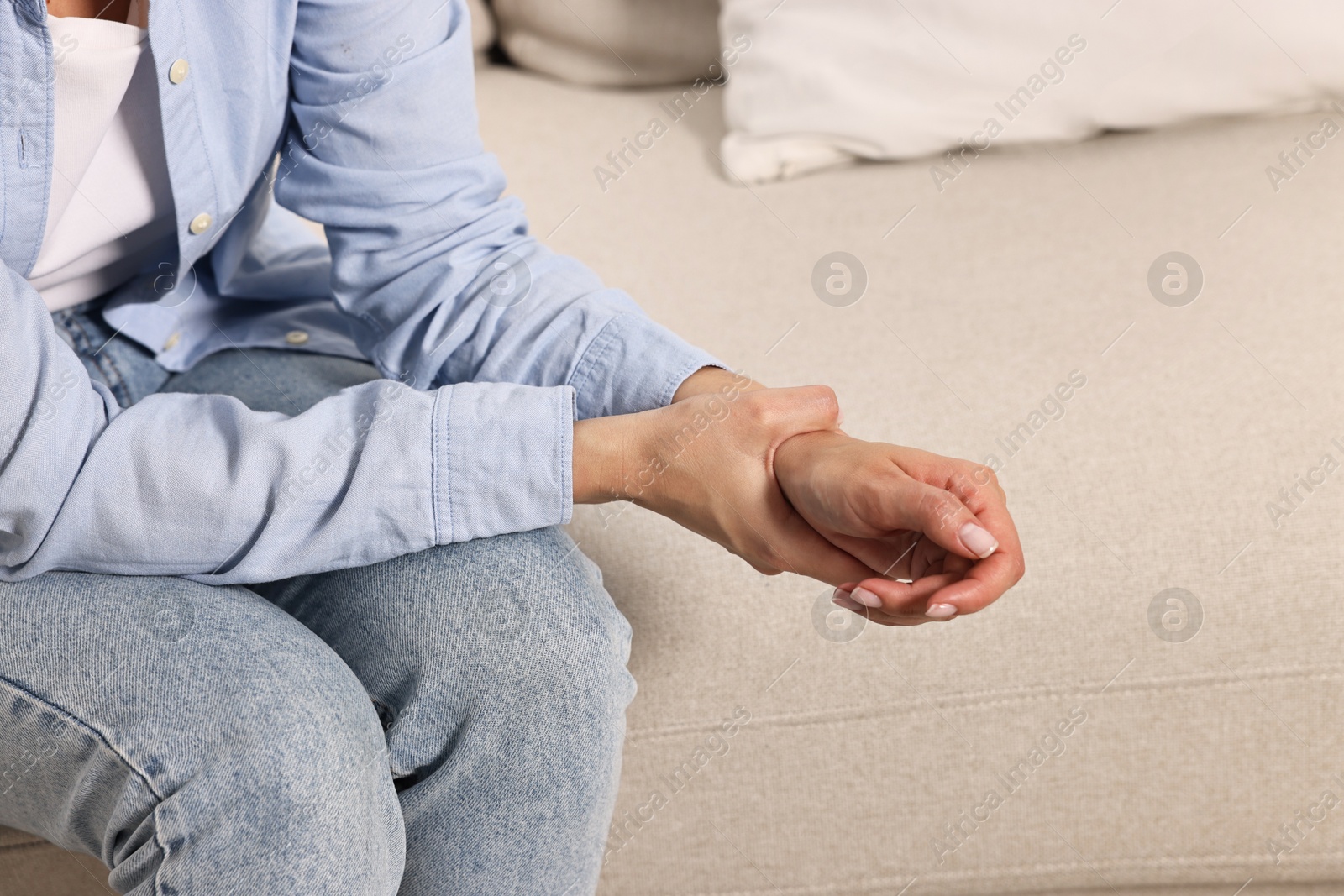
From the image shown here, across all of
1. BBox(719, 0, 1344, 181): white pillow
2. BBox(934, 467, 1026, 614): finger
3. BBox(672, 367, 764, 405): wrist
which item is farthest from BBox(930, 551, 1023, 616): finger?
BBox(719, 0, 1344, 181): white pillow

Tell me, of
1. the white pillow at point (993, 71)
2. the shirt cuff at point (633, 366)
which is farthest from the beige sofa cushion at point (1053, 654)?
the white pillow at point (993, 71)

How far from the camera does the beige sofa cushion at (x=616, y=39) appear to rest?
3.83 feet

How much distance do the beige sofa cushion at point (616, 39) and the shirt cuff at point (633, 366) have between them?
26.1 inches

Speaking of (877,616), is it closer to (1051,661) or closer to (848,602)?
(848,602)

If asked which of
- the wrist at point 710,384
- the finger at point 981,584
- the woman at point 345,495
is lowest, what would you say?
the woman at point 345,495

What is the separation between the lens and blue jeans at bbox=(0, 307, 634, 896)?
459 mm

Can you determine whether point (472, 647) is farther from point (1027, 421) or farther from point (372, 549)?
point (1027, 421)

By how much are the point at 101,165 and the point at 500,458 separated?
0.94 feet

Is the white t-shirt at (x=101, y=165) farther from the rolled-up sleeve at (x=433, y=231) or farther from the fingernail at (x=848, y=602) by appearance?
the fingernail at (x=848, y=602)

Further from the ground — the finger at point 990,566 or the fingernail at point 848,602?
the finger at point 990,566

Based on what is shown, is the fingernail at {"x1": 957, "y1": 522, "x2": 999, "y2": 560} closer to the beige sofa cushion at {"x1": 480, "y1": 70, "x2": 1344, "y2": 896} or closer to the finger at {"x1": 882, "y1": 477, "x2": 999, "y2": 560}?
the finger at {"x1": 882, "y1": 477, "x2": 999, "y2": 560}

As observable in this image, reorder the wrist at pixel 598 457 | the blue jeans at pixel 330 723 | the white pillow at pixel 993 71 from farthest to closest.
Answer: the white pillow at pixel 993 71
the wrist at pixel 598 457
the blue jeans at pixel 330 723

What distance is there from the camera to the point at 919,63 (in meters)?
1.01

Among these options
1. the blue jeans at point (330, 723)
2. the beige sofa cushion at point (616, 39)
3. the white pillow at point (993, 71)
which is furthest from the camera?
the beige sofa cushion at point (616, 39)
